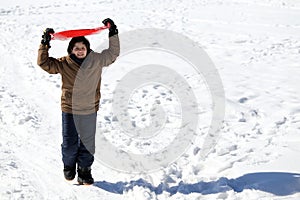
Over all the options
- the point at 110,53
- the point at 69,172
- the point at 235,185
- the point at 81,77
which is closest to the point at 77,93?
the point at 81,77

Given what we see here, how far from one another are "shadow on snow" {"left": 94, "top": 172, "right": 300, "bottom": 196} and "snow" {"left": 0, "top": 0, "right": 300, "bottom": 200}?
0.01 m

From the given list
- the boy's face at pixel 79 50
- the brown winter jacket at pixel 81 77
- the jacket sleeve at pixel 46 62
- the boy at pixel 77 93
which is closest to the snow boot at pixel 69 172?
the boy at pixel 77 93

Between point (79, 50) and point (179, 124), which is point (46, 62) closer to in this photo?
point (79, 50)

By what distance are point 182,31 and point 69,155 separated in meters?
8.58

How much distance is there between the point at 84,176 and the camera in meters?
4.07

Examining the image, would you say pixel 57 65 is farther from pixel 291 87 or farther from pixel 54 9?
pixel 54 9

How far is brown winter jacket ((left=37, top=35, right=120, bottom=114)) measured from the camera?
3.68 metres

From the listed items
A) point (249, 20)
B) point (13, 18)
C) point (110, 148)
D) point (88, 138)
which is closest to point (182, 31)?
point (249, 20)

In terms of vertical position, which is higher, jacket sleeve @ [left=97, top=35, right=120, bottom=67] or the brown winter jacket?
jacket sleeve @ [left=97, top=35, right=120, bottom=67]

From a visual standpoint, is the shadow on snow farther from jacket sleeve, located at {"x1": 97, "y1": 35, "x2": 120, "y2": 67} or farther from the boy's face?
the boy's face

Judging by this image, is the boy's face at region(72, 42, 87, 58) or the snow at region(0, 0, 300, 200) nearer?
the boy's face at region(72, 42, 87, 58)

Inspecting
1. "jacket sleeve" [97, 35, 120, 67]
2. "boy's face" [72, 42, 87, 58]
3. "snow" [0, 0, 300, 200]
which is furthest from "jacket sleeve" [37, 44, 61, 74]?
"snow" [0, 0, 300, 200]

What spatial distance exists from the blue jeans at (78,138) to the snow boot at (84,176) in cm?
6

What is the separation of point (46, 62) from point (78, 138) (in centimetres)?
91
